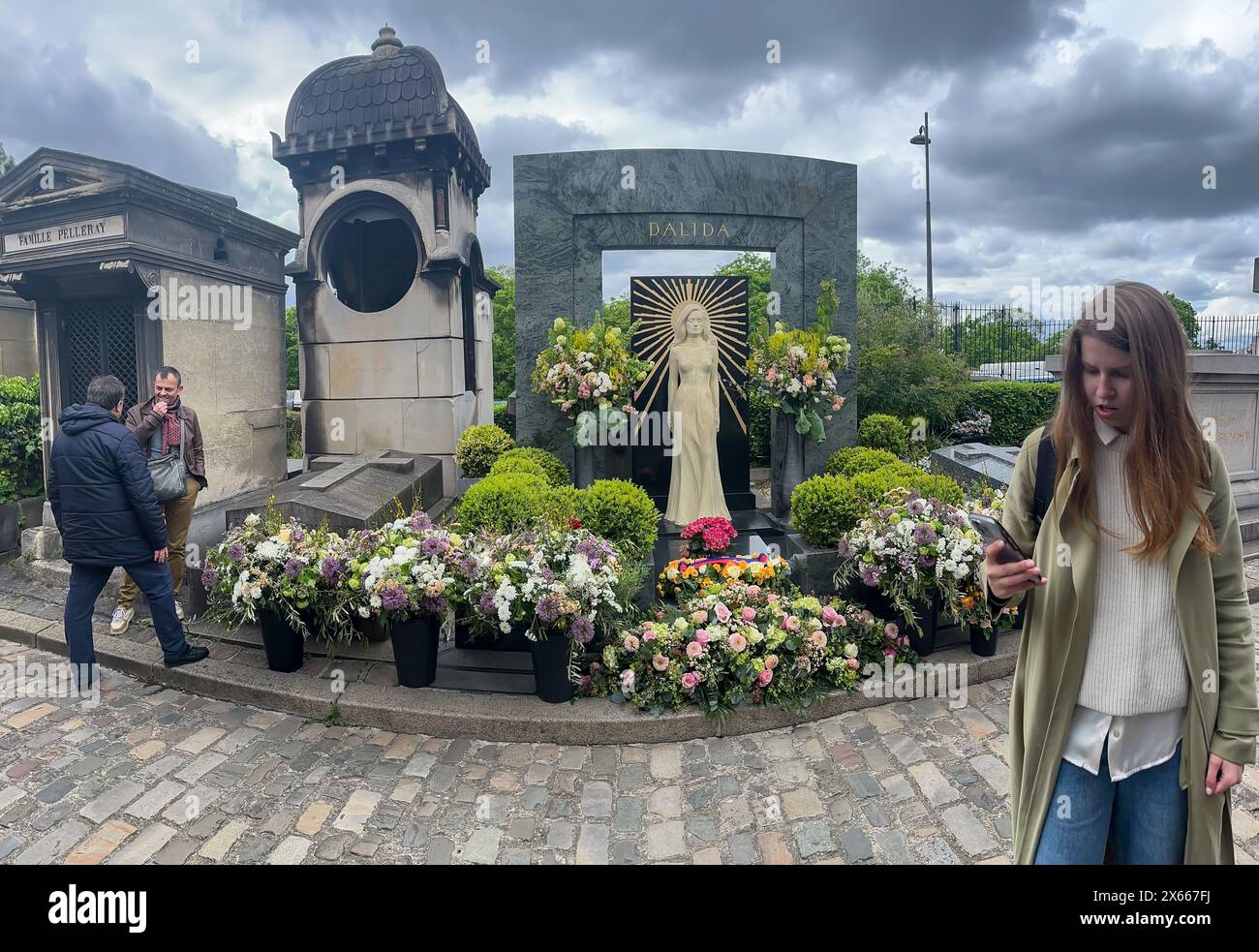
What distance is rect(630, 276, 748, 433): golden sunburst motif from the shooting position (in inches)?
361

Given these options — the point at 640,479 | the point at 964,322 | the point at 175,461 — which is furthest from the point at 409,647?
the point at 964,322

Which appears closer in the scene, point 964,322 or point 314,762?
point 314,762

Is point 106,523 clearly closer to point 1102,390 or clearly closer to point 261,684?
point 261,684

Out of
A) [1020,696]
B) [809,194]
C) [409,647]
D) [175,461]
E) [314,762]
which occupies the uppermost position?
[809,194]

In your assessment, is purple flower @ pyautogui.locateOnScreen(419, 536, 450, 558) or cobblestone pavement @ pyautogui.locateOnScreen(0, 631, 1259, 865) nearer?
cobblestone pavement @ pyautogui.locateOnScreen(0, 631, 1259, 865)

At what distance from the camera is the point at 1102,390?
197cm

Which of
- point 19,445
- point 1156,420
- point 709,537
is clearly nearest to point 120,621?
point 709,537

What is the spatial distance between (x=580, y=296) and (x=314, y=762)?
21.0ft

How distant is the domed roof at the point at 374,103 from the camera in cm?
971

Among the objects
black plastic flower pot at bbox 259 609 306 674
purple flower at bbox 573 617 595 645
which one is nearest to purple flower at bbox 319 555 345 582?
black plastic flower pot at bbox 259 609 306 674

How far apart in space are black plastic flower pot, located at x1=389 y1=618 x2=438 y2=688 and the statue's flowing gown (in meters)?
4.39

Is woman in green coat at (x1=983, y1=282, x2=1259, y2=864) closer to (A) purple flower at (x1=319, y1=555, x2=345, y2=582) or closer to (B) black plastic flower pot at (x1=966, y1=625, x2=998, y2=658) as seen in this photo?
(B) black plastic flower pot at (x1=966, y1=625, x2=998, y2=658)

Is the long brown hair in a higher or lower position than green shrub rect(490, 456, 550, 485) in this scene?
higher

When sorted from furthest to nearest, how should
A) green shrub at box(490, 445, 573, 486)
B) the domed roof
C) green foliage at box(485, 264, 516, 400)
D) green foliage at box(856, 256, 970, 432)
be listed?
green foliage at box(485, 264, 516, 400) → green foliage at box(856, 256, 970, 432) → the domed roof → green shrub at box(490, 445, 573, 486)
